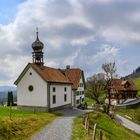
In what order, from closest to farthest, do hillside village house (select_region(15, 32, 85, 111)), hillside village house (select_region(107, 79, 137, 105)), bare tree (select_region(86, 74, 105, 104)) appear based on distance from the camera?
hillside village house (select_region(15, 32, 85, 111))
bare tree (select_region(86, 74, 105, 104))
hillside village house (select_region(107, 79, 137, 105))

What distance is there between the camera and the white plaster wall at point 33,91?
47500mm

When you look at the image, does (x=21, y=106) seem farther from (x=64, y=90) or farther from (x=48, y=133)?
(x=48, y=133)

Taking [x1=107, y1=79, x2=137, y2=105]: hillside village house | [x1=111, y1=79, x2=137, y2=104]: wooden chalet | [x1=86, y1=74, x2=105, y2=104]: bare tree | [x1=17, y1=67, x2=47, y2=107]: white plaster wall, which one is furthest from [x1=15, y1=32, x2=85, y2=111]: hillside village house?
[x1=111, y1=79, x2=137, y2=104]: wooden chalet

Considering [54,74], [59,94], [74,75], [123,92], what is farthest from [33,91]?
[123,92]

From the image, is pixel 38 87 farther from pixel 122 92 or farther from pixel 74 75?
pixel 122 92

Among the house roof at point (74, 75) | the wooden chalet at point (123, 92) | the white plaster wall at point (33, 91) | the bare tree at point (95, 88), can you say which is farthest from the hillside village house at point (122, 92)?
the white plaster wall at point (33, 91)

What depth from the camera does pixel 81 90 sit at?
68.9 metres

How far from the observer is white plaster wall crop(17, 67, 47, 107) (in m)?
47.5

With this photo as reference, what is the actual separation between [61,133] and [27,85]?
25.7 meters

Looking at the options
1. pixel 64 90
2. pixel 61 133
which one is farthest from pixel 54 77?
pixel 61 133

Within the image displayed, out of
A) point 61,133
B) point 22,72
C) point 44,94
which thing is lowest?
point 61,133

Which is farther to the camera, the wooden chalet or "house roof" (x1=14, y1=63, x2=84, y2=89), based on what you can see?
the wooden chalet

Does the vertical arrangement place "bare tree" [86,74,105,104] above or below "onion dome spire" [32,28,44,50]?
below

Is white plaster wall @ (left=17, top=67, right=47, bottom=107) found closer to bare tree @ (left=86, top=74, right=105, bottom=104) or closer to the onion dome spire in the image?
the onion dome spire
